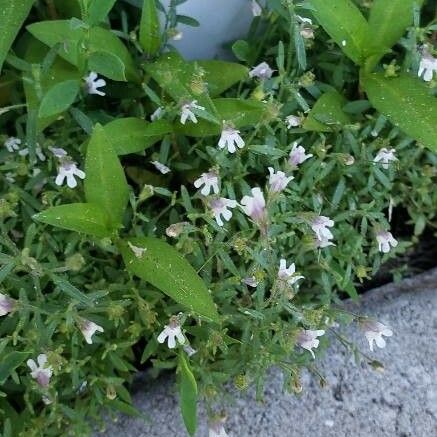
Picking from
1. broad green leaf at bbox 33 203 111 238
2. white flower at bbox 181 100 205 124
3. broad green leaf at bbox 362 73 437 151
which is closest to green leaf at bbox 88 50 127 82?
white flower at bbox 181 100 205 124

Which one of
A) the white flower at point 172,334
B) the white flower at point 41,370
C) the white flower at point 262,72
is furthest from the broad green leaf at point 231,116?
the white flower at point 41,370

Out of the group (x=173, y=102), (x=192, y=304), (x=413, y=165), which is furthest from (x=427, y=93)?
(x=192, y=304)

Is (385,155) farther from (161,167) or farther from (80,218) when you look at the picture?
(80,218)

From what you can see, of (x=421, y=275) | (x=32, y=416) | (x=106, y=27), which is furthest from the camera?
(x=421, y=275)

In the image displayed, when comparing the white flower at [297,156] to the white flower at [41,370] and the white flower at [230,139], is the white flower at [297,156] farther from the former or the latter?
the white flower at [41,370]

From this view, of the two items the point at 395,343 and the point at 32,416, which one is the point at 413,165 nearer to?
the point at 395,343

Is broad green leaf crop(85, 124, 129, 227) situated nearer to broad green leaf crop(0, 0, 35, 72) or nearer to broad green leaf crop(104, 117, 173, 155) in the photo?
broad green leaf crop(104, 117, 173, 155)

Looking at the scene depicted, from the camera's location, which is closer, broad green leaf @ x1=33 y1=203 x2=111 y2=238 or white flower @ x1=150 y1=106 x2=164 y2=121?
broad green leaf @ x1=33 y1=203 x2=111 y2=238
